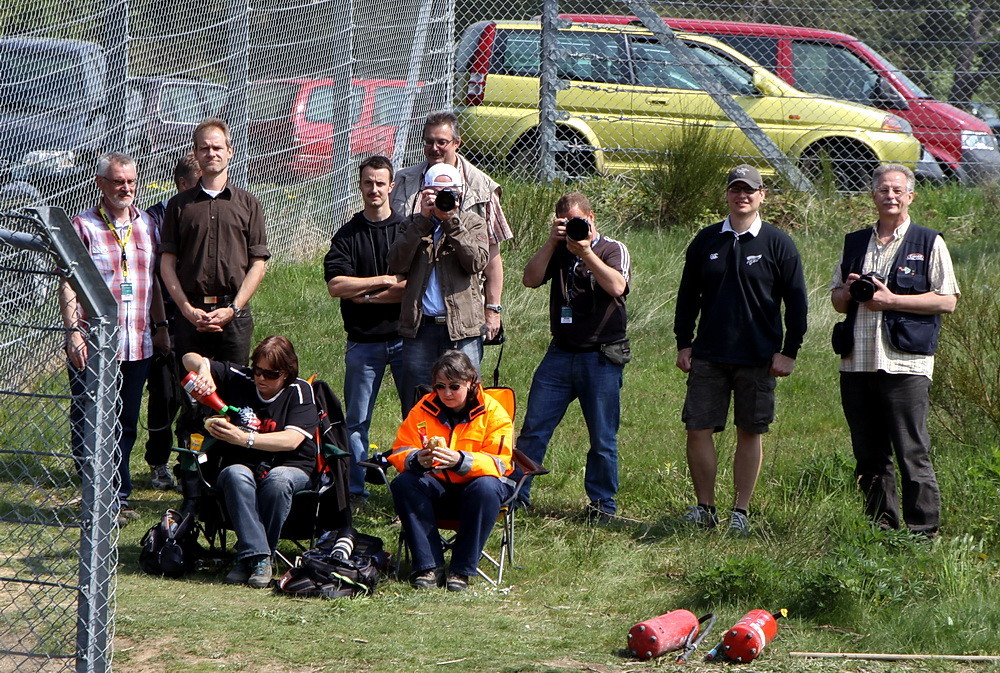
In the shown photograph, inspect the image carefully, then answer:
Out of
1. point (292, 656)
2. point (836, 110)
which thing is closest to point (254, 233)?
point (292, 656)

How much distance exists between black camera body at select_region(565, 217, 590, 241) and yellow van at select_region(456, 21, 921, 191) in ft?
16.5

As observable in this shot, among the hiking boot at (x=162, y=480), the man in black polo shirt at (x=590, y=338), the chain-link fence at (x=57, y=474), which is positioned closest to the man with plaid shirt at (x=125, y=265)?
the chain-link fence at (x=57, y=474)

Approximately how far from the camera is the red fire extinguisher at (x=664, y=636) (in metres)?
4.44

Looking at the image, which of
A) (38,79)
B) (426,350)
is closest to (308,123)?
(38,79)

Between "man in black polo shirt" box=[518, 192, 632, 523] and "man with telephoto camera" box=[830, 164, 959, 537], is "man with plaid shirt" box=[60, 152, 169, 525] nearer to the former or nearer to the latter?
"man in black polo shirt" box=[518, 192, 632, 523]

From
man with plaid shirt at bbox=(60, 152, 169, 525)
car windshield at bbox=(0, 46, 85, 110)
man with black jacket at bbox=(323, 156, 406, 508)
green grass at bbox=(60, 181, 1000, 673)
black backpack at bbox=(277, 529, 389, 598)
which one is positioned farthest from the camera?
car windshield at bbox=(0, 46, 85, 110)

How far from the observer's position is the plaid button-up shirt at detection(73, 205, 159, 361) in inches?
234

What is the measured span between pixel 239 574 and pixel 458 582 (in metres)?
1.00

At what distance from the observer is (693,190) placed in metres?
10.7

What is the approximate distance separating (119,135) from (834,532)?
213 inches

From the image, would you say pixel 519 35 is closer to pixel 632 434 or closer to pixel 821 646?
pixel 632 434

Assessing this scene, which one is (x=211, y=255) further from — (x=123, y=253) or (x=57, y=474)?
(x=57, y=474)

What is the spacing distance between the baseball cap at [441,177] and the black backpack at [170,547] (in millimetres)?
1985

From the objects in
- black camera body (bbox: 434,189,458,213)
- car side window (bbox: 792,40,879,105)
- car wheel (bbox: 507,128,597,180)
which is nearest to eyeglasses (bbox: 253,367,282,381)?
black camera body (bbox: 434,189,458,213)
